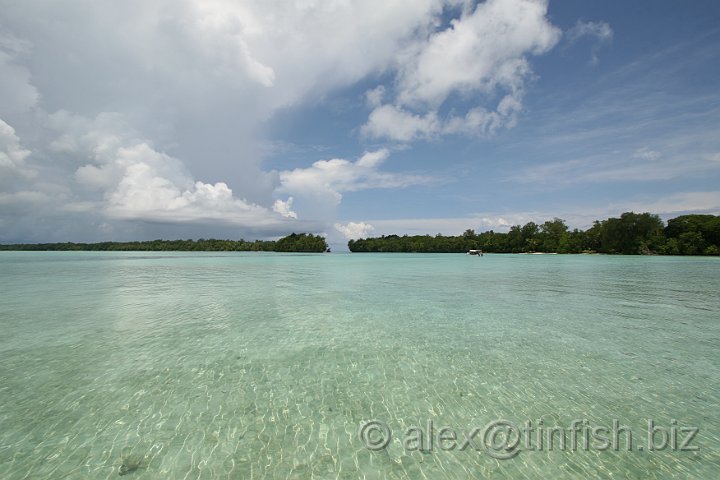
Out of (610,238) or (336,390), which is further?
(610,238)

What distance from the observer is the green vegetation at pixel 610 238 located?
88875mm

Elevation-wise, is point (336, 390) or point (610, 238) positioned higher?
point (610, 238)

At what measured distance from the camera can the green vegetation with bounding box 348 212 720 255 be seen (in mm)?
88875

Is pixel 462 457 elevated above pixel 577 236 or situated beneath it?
situated beneath

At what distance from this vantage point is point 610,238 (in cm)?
11125

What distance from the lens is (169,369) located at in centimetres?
756

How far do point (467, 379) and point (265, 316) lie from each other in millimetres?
9057

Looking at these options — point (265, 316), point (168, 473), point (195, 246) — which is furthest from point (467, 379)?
point (195, 246)

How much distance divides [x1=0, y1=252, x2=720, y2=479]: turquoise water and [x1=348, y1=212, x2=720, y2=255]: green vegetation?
358 feet

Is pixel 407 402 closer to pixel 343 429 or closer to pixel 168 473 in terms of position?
pixel 343 429

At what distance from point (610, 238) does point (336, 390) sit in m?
136

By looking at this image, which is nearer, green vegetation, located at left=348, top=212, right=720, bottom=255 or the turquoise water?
the turquoise water

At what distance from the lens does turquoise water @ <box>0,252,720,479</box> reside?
4.37 m

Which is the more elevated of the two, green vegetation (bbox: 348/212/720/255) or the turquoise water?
green vegetation (bbox: 348/212/720/255)
